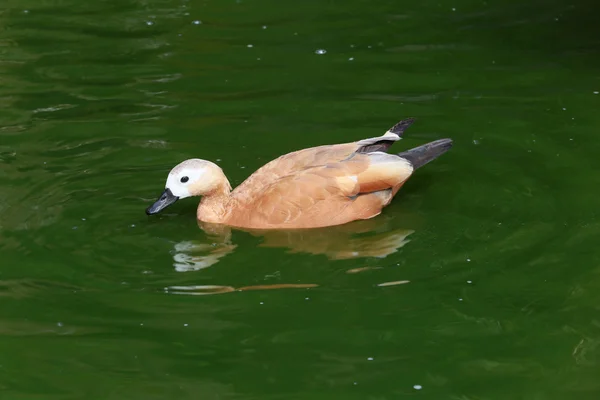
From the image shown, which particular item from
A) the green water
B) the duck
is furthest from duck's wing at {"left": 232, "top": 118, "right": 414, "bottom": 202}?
the green water

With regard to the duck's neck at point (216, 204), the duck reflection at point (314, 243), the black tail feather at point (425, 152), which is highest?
the black tail feather at point (425, 152)

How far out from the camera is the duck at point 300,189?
24.1 ft

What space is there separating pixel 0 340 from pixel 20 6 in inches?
271

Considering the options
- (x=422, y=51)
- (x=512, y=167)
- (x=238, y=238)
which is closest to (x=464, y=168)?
(x=512, y=167)

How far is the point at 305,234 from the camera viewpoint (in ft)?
24.1

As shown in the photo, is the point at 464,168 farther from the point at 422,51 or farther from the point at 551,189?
the point at 422,51

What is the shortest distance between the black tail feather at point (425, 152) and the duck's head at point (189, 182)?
132 cm

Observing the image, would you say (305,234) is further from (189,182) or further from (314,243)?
(189,182)

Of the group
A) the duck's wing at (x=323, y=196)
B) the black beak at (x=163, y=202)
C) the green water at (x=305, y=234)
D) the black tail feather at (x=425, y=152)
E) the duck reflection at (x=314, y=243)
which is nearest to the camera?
the green water at (x=305, y=234)

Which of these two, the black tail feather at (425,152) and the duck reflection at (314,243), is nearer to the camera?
the duck reflection at (314,243)

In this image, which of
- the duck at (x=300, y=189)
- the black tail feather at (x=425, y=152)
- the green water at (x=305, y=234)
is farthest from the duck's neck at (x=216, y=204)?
the black tail feather at (x=425, y=152)

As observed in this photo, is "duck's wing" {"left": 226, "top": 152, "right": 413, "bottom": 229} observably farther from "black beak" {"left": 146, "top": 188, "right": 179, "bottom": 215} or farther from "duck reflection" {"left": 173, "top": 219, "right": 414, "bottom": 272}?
"black beak" {"left": 146, "top": 188, "right": 179, "bottom": 215}

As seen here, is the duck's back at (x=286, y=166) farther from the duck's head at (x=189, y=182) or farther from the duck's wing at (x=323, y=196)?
the duck's head at (x=189, y=182)

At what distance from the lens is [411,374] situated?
18.5ft
